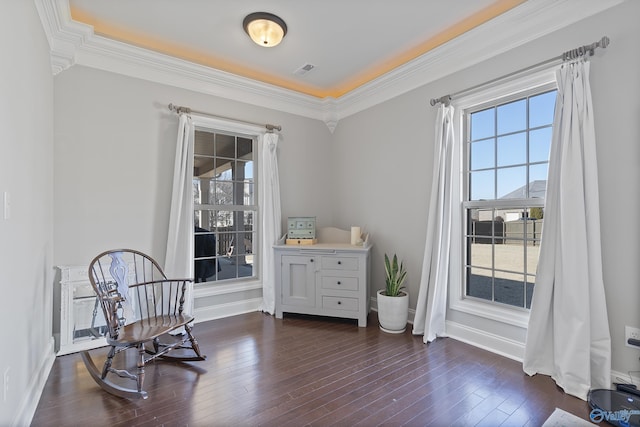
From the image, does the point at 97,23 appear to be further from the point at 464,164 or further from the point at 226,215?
the point at 464,164

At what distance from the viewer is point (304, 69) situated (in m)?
3.62

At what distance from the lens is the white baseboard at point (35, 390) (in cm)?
175

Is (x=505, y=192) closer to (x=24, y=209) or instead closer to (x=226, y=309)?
(x=226, y=309)

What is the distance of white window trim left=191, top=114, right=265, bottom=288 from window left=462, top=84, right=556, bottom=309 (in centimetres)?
236

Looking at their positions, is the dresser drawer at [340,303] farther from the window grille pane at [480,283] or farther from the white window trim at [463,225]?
the window grille pane at [480,283]

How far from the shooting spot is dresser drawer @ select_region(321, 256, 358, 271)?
136 inches

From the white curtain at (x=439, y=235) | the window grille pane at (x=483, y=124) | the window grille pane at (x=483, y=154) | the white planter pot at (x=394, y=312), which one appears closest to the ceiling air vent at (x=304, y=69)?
the white curtain at (x=439, y=235)

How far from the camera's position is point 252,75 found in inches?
150

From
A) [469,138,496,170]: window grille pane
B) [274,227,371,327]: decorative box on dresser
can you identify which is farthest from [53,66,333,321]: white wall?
[469,138,496,170]: window grille pane

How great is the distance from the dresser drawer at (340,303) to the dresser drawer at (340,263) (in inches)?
13.2

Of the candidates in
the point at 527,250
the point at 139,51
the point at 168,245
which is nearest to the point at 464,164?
the point at 527,250

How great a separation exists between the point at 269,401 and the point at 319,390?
35 centimetres

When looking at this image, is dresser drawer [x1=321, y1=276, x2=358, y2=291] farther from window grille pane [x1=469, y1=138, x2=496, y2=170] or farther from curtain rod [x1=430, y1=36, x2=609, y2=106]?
curtain rod [x1=430, y1=36, x2=609, y2=106]

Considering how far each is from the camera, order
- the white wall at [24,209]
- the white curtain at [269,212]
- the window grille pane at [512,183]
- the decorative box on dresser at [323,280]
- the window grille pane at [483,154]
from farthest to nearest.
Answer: the white curtain at [269,212] < the decorative box on dresser at [323,280] < the window grille pane at [483,154] < the window grille pane at [512,183] < the white wall at [24,209]
